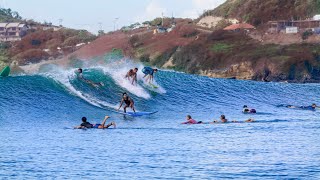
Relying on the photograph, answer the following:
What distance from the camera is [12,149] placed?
992 inches

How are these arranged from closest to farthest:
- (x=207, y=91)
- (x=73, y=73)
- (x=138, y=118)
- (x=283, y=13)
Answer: (x=138, y=118) → (x=73, y=73) → (x=207, y=91) → (x=283, y=13)

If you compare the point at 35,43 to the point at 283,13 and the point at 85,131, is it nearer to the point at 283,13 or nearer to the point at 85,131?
the point at 283,13

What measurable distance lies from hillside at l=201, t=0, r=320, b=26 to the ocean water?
65.1 metres

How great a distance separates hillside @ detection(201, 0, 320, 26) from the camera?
11825cm

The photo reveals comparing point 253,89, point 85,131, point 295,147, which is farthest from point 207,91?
point 295,147

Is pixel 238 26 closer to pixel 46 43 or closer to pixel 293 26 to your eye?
pixel 293 26

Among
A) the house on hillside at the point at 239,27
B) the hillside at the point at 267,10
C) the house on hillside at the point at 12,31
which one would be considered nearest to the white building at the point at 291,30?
the house on hillside at the point at 239,27

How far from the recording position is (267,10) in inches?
4862

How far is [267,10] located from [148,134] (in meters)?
95.7

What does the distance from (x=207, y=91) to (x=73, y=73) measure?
947 cm

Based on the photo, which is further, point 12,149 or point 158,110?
point 158,110

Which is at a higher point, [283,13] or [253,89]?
[283,13]

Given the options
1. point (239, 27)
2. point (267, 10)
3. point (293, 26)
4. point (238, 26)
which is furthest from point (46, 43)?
point (293, 26)

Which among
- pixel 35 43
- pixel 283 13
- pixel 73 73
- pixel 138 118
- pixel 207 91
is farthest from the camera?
pixel 35 43
